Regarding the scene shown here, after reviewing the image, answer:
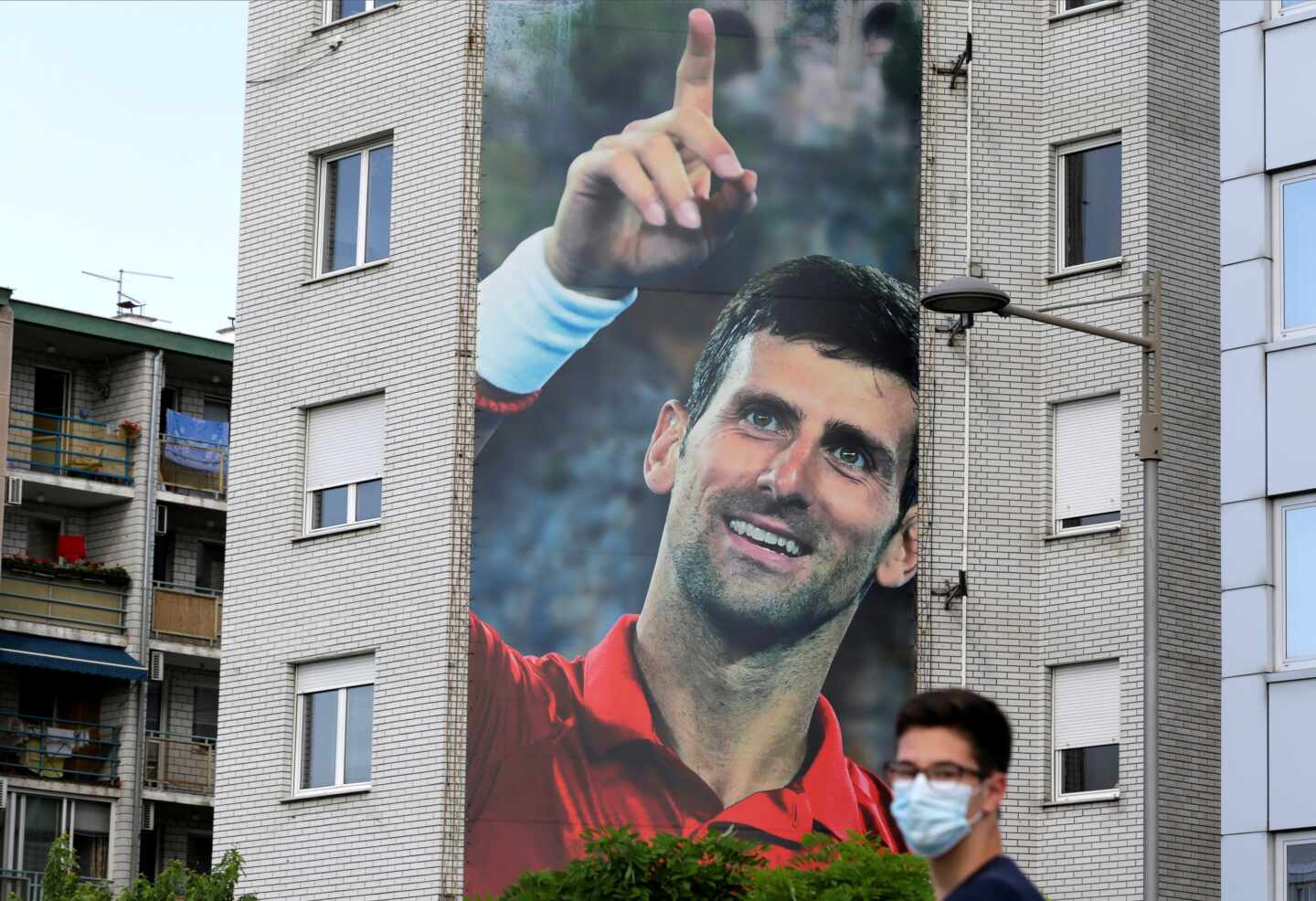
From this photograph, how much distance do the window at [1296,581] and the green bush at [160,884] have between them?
1229 cm

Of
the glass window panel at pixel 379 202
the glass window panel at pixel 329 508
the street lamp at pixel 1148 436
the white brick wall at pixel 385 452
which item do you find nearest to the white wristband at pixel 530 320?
the white brick wall at pixel 385 452

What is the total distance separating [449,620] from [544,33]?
728cm

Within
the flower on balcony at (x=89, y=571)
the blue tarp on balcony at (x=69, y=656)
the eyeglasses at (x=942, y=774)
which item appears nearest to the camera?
the eyeglasses at (x=942, y=774)

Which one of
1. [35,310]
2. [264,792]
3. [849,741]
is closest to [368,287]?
[264,792]

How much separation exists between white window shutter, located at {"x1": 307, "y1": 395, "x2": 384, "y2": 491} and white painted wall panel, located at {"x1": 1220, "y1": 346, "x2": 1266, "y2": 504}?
33.7ft

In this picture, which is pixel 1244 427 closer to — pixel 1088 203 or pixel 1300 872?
pixel 1088 203

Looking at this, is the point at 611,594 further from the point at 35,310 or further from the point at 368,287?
the point at 35,310

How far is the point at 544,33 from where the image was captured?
3062cm

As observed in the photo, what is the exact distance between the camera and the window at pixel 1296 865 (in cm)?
2583

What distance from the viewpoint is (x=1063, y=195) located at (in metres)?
30.7

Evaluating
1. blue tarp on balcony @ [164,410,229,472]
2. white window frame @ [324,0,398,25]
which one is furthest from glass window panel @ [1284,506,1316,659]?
blue tarp on balcony @ [164,410,229,472]

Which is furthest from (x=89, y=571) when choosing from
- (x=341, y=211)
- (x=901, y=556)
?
(x=901, y=556)

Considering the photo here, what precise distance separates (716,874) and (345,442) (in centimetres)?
1186

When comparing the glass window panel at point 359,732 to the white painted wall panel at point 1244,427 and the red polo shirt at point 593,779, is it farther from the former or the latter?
the white painted wall panel at point 1244,427
